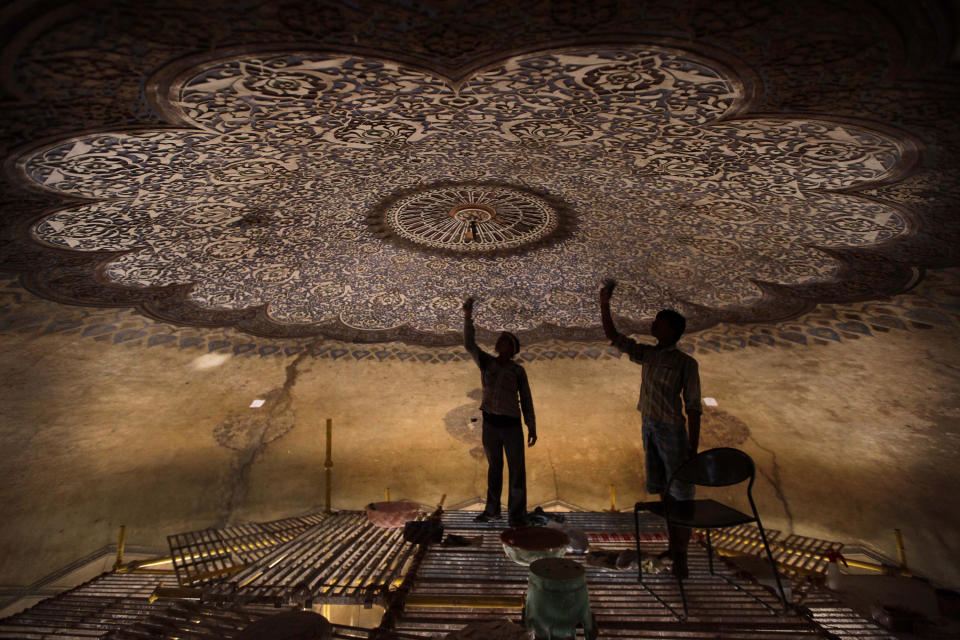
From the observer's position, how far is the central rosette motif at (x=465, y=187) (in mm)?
2818

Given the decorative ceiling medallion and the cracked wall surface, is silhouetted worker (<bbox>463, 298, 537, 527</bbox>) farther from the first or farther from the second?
the cracked wall surface

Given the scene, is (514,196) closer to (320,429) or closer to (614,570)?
(614,570)

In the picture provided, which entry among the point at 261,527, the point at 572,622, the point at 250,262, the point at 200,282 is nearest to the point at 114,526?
the point at 261,527

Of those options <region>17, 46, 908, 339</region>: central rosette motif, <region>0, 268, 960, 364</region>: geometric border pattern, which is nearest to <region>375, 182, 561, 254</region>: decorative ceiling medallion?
<region>17, 46, 908, 339</region>: central rosette motif

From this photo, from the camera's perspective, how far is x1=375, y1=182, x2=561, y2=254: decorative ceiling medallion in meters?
4.49

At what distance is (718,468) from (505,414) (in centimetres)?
176

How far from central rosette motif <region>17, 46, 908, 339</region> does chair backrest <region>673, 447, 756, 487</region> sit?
1871mm

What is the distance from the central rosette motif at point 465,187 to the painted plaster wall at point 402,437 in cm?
155

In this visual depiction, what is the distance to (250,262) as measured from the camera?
211 inches

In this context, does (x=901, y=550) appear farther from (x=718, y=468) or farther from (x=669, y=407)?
(x=718, y=468)

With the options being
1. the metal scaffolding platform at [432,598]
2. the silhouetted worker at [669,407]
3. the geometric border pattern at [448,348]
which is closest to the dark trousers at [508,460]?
the metal scaffolding platform at [432,598]

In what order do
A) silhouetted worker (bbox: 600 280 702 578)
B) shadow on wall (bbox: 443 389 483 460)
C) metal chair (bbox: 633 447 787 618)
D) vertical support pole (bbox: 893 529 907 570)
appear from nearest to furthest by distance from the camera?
metal chair (bbox: 633 447 787 618) → silhouetted worker (bbox: 600 280 702 578) → vertical support pole (bbox: 893 529 907 570) → shadow on wall (bbox: 443 389 483 460)

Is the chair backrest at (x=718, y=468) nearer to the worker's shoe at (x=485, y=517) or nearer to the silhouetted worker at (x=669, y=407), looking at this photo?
the silhouetted worker at (x=669, y=407)

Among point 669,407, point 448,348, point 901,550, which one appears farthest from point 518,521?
point 901,550
